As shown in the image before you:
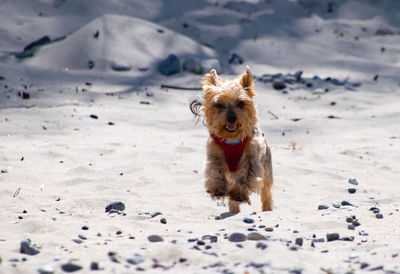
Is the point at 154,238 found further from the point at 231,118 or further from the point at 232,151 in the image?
the point at 232,151

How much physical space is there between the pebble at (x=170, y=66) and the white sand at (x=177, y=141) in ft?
0.88

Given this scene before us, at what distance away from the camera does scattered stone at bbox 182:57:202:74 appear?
15.8 m

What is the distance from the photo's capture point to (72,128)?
10414 mm

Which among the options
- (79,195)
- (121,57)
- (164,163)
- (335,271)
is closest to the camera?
(335,271)

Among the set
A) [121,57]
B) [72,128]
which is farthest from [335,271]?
[121,57]

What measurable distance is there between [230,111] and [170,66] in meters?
9.63

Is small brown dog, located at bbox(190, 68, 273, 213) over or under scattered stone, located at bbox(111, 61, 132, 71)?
under

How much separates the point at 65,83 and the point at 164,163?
6.41m

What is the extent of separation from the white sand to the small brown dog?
34cm

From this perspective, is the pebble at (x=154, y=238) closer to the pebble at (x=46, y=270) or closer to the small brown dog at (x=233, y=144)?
the pebble at (x=46, y=270)

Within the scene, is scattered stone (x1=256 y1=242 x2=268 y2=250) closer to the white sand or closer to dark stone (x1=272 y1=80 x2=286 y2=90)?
the white sand

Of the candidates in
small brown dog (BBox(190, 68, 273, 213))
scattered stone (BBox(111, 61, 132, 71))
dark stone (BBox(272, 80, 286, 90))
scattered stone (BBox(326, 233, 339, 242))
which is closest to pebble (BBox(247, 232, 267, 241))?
scattered stone (BBox(326, 233, 339, 242))

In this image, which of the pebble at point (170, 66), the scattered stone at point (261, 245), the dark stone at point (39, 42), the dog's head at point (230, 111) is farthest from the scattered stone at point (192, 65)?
the scattered stone at point (261, 245)

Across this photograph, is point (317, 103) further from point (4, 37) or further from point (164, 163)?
point (4, 37)
